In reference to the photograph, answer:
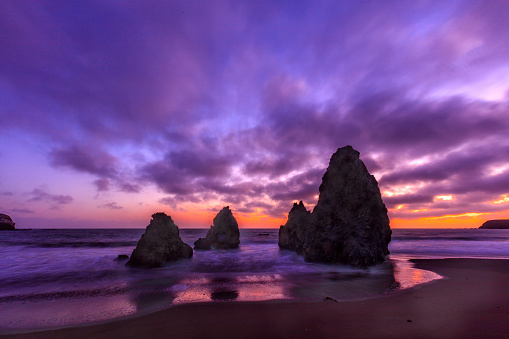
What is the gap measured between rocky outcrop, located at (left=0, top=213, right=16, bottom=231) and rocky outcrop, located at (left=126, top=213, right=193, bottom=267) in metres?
201

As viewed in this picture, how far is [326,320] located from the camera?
6.05 metres

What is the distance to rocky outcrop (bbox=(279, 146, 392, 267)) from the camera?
17266 mm

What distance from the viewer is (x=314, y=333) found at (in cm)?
526

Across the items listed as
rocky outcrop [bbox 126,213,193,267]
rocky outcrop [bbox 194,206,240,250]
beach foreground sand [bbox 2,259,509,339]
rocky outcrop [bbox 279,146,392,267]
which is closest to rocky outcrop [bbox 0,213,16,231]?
rocky outcrop [bbox 194,206,240,250]

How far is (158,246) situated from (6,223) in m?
204

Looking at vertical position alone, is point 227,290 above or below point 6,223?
below

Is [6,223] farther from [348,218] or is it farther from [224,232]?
[348,218]

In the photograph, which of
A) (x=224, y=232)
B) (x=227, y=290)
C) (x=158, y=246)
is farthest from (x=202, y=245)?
(x=227, y=290)

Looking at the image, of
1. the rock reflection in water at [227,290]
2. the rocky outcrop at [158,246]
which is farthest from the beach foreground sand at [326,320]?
the rocky outcrop at [158,246]

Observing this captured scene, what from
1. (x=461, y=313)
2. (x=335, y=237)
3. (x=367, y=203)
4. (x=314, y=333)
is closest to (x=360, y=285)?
(x=461, y=313)

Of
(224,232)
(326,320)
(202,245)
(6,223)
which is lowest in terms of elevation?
(202,245)

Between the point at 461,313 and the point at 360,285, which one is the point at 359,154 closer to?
the point at 360,285

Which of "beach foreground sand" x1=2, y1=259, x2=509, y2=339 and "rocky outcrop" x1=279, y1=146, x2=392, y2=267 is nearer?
"beach foreground sand" x1=2, y1=259, x2=509, y2=339

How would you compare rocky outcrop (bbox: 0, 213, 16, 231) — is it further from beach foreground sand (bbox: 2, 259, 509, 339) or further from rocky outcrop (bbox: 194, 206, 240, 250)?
beach foreground sand (bbox: 2, 259, 509, 339)
